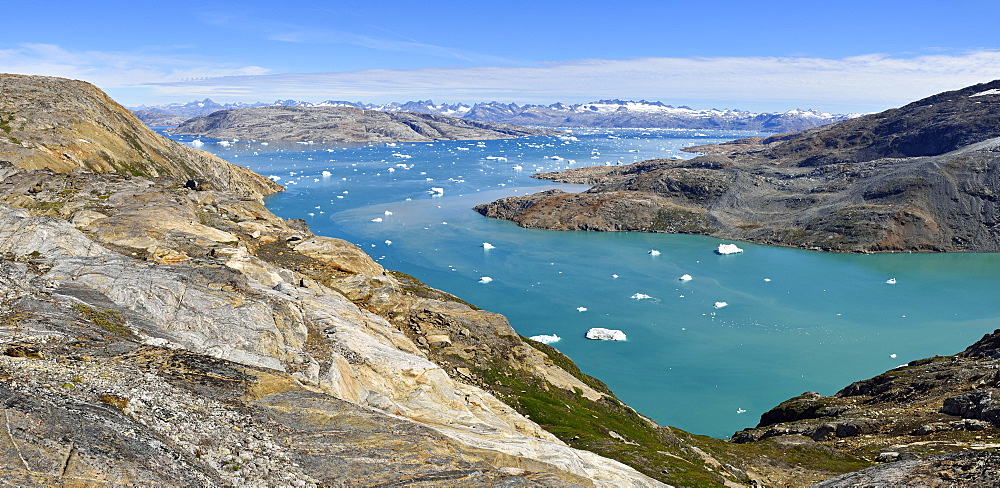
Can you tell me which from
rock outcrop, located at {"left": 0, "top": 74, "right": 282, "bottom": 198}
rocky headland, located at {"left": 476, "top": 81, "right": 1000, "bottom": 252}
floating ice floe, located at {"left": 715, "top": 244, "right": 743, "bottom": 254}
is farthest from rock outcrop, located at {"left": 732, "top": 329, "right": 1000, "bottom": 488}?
rocky headland, located at {"left": 476, "top": 81, "right": 1000, "bottom": 252}

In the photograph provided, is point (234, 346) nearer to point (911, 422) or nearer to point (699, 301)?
point (911, 422)

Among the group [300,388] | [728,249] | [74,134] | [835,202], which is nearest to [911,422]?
[300,388]

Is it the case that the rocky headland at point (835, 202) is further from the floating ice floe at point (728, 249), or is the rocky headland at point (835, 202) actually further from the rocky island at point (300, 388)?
the rocky island at point (300, 388)

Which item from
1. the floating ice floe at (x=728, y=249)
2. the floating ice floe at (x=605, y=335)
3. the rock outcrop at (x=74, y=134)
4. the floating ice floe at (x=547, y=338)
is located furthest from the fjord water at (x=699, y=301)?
the rock outcrop at (x=74, y=134)

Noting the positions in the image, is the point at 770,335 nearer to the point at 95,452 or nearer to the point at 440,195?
the point at 95,452

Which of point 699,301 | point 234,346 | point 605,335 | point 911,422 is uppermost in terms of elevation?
point 234,346

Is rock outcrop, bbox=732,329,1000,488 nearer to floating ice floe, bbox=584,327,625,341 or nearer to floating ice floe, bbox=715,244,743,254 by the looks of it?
floating ice floe, bbox=584,327,625,341
